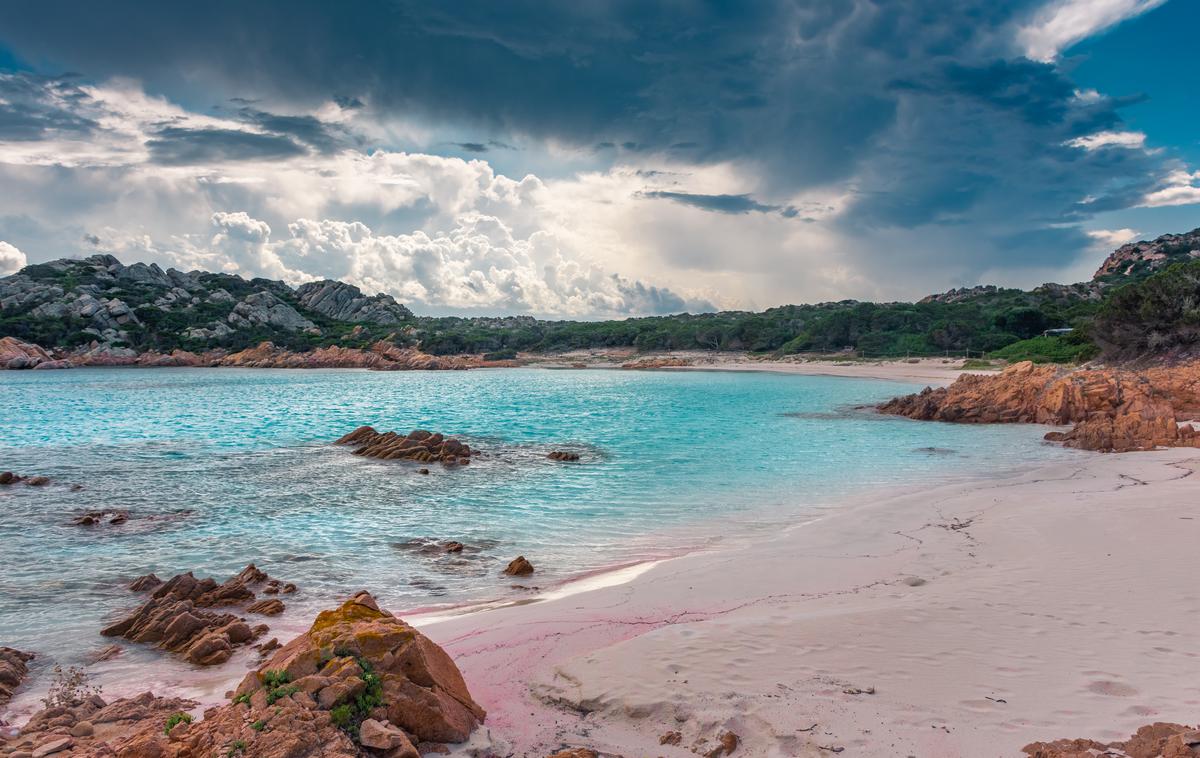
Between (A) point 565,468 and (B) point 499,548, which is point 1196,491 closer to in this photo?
(B) point 499,548

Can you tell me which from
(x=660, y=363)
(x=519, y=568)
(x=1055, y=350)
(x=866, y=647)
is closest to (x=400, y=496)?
(x=519, y=568)

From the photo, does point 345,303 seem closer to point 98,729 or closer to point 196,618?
point 196,618

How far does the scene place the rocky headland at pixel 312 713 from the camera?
3926 millimetres

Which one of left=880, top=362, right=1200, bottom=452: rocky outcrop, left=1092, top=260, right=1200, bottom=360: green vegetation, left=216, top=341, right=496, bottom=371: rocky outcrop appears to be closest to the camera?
left=880, top=362, right=1200, bottom=452: rocky outcrop

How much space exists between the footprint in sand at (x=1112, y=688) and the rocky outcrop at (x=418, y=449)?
1701 cm

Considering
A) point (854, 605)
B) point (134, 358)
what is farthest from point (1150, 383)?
point (134, 358)

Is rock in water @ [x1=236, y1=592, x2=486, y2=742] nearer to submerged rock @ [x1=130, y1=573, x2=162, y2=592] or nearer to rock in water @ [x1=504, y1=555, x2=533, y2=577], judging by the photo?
rock in water @ [x1=504, y1=555, x2=533, y2=577]

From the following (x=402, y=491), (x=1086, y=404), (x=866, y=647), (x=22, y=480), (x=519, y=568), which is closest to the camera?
(x=866, y=647)

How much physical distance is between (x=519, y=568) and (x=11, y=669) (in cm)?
552

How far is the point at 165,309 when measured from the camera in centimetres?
10762

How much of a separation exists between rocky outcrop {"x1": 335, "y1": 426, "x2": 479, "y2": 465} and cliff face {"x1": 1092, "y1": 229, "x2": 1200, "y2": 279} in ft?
357

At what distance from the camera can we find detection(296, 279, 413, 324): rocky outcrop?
139250 millimetres

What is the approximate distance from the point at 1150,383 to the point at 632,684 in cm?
2925

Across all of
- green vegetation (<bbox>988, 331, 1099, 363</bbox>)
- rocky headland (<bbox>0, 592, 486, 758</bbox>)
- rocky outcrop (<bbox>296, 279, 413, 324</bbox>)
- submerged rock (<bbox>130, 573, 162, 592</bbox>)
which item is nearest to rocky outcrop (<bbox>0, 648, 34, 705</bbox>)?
rocky headland (<bbox>0, 592, 486, 758</bbox>)
